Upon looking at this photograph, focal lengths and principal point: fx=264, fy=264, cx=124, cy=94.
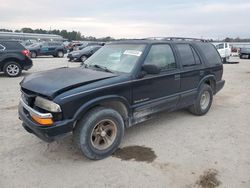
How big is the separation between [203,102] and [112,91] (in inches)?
118

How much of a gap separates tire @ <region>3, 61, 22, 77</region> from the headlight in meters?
8.66

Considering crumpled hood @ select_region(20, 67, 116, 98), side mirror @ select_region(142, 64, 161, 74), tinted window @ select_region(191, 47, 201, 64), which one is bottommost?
crumpled hood @ select_region(20, 67, 116, 98)

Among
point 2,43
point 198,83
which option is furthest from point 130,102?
point 2,43

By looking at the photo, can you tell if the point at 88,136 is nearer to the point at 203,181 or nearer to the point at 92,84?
the point at 92,84

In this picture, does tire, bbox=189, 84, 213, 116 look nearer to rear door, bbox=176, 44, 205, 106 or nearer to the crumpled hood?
rear door, bbox=176, 44, 205, 106

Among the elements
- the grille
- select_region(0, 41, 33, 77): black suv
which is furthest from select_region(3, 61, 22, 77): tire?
the grille

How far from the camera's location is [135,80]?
14.2 ft

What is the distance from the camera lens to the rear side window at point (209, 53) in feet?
20.0

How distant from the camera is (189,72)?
5453 millimetres

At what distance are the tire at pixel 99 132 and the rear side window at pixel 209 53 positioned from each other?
305 cm

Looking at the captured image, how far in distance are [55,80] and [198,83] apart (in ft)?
10.6

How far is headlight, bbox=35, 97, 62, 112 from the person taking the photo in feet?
11.4

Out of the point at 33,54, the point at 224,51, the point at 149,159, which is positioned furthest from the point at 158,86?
the point at 33,54

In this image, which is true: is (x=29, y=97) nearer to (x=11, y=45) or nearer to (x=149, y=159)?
(x=149, y=159)
